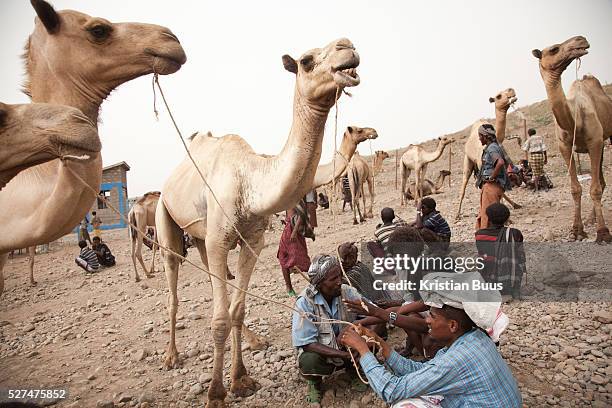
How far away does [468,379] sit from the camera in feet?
6.73

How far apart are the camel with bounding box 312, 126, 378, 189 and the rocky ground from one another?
1.89 m

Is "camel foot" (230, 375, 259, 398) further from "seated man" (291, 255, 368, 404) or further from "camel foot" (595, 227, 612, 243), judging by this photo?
"camel foot" (595, 227, 612, 243)

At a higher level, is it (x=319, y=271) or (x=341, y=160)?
(x=341, y=160)

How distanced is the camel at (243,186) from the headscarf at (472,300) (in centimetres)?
131

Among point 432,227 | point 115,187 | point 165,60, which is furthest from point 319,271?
point 115,187

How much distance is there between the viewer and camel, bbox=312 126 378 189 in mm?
3514

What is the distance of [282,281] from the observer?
776 cm

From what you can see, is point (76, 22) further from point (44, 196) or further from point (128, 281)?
point (128, 281)

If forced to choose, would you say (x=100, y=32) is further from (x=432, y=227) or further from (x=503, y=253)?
(x=503, y=253)

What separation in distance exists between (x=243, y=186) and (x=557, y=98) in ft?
19.5

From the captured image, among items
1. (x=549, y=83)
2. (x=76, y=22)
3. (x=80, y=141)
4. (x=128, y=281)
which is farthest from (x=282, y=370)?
(x=128, y=281)

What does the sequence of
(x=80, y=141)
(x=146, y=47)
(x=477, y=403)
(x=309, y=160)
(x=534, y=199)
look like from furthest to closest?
(x=534, y=199) < (x=309, y=160) < (x=146, y=47) < (x=477, y=403) < (x=80, y=141)

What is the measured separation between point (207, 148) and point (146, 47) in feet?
5.61

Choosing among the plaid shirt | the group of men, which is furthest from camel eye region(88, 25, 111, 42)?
the plaid shirt
